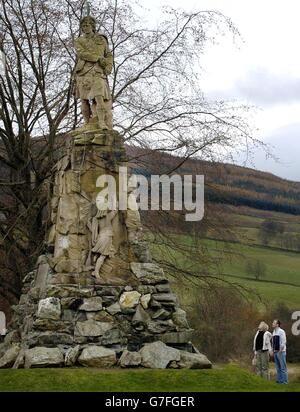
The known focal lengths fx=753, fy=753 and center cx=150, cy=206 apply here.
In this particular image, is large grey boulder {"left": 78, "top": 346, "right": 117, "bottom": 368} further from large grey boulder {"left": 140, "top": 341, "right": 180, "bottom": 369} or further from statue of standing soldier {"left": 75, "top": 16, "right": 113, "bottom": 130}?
statue of standing soldier {"left": 75, "top": 16, "right": 113, "bottom": 130}

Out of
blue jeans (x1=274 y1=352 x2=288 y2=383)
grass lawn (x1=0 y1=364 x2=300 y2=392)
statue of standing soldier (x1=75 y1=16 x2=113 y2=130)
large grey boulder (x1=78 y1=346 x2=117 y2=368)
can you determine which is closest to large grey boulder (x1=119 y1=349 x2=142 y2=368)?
large grey boulder (x1=78 y1=346 x2=117 y2=368)

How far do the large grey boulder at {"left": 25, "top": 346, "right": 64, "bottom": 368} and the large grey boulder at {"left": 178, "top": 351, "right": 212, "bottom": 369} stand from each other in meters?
2.16

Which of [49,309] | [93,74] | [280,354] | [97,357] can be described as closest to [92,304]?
[49,309]

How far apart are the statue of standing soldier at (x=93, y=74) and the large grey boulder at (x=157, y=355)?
15.8 ft

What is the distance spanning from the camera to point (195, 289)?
2194 centimetres

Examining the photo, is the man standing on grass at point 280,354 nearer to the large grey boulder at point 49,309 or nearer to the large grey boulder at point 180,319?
the large grey boulder at point 180,319

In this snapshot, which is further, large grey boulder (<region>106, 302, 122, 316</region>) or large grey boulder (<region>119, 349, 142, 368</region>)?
large grey boulder (<region>106, 302, 122, 316</region>)

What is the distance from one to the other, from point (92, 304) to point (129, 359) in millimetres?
1414

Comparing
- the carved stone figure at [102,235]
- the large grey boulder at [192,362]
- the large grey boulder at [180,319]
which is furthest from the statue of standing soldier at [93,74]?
the large grey boulder at [192,362]

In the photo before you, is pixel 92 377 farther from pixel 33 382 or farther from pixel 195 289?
pixel 195 289

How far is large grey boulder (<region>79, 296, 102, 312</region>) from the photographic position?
46.6 ft

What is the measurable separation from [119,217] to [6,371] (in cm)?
405
